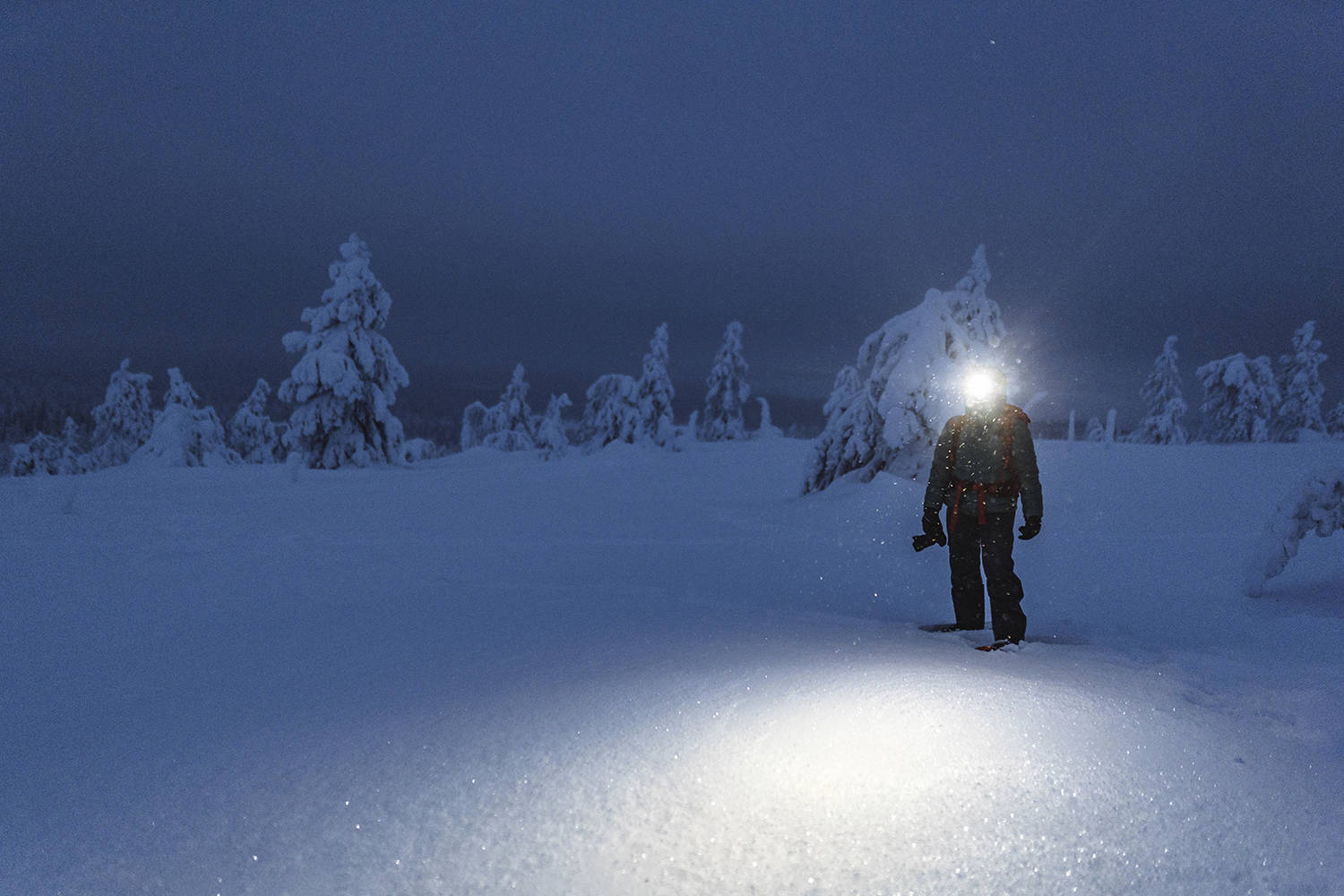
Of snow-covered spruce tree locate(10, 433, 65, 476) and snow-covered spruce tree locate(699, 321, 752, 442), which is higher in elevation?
snow-covered spruce tree locate(699, 321, 752, 442)

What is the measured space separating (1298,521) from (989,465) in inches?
131

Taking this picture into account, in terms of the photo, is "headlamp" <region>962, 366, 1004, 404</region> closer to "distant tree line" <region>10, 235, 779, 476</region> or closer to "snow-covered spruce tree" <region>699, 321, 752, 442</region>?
"distant tree line" <region>10, 235, 779, 476</region>

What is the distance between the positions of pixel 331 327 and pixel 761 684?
25645 millimetres

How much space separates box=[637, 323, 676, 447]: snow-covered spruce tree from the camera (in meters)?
43.4

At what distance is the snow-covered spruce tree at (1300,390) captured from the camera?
38344 mm

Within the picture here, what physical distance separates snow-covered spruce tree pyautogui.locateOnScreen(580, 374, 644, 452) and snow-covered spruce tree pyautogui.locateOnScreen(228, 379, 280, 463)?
71.7 ft

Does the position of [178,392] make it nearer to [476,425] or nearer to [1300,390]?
[476,425]

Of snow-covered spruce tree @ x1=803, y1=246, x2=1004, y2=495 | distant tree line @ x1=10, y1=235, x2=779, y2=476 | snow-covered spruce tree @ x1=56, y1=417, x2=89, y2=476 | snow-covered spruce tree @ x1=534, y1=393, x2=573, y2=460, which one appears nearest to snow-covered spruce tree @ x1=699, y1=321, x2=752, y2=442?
distant tree line @ x1=10, y1=235, x2=779, y2=476

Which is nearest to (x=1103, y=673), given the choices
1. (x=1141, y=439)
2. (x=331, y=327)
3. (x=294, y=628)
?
(x=294, y=628)

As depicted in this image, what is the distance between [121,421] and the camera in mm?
39781

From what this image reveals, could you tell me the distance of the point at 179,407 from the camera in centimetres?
3284

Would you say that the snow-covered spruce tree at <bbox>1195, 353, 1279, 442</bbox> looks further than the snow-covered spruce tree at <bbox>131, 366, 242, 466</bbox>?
Yes

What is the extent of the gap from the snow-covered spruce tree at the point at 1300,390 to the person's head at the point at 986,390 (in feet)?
144

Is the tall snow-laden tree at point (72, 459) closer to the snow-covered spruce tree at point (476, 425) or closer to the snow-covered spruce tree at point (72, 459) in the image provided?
the snow-covered spruce tree at point (72, 459)
